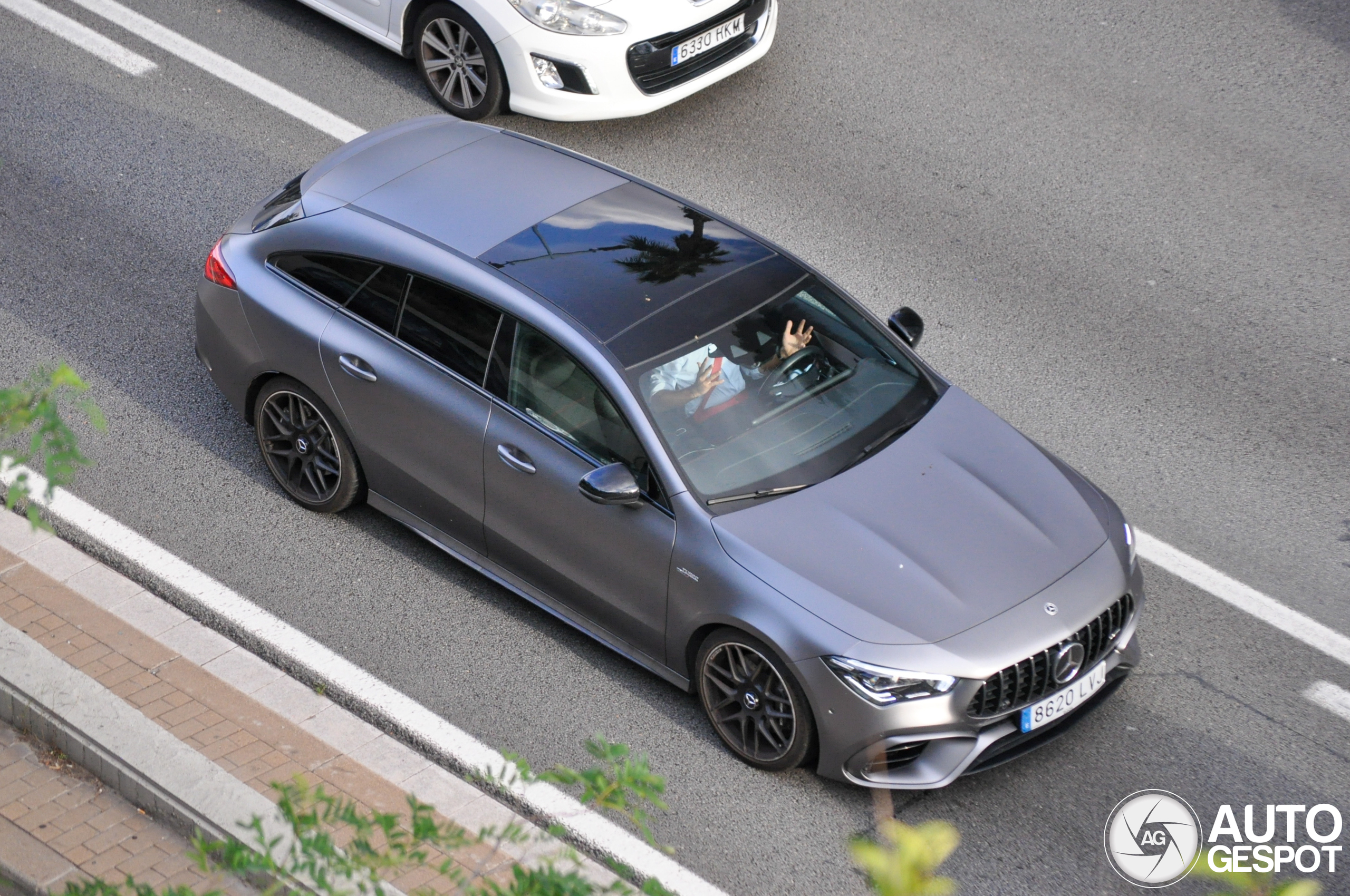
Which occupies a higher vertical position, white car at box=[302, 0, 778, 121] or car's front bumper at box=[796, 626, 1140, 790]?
white car at box=[302, 0, 778, 121]

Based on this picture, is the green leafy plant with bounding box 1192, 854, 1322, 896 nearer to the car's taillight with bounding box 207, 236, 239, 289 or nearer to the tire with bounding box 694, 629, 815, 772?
the tire with bounding box 694, 629, 815, 772

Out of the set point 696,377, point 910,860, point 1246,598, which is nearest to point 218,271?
point 696,377

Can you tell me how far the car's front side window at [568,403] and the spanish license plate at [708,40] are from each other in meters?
4.43

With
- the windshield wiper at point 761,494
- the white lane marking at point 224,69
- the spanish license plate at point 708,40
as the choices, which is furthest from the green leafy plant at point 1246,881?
the white lane marking at point 224,69

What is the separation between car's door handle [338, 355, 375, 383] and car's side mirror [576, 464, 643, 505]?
1349mm

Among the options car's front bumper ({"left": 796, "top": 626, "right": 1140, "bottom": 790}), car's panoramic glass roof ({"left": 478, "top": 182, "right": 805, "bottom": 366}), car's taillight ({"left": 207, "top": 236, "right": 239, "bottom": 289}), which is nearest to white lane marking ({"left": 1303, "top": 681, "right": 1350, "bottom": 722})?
car's front bumper ({"left": 796, "top": 626, "right": 1140, "bottom": 790})

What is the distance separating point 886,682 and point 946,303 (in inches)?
151

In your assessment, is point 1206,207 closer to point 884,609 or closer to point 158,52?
point 884,609

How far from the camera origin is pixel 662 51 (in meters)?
9.53

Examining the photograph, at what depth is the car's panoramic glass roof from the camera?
5.83 meters

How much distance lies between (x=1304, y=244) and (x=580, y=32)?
16.4 ft

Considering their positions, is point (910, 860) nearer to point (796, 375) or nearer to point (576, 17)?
point (796, 375)

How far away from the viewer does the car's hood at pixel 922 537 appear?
5.23 metres

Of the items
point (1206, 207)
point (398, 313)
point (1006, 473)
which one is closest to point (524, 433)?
point (398, 313)
